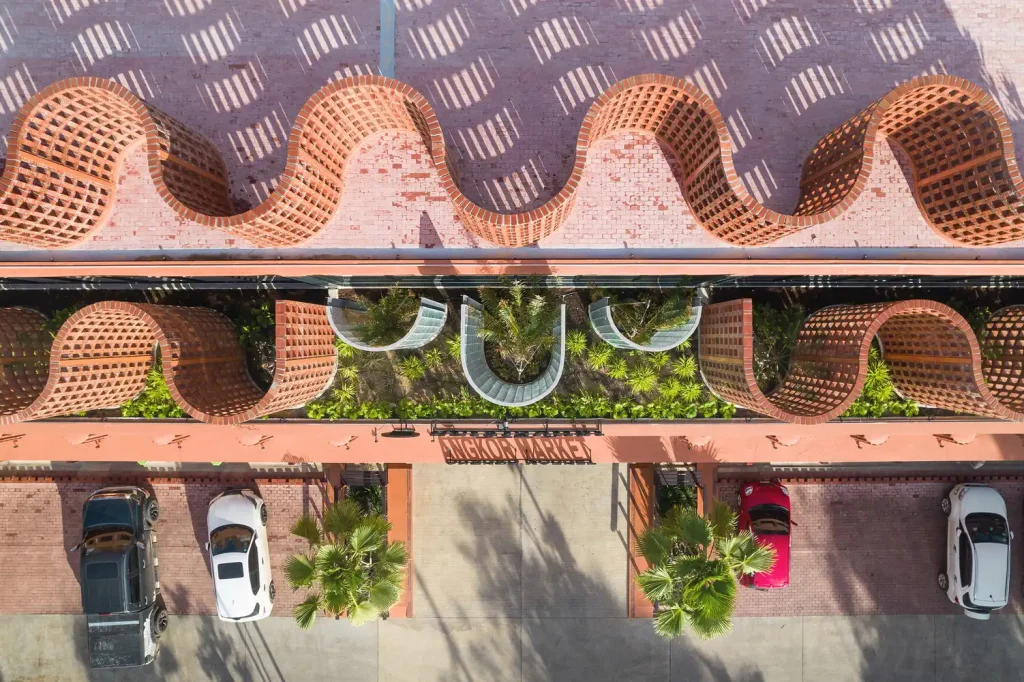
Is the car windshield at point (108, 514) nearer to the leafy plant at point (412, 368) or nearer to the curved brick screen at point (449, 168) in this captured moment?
the curved brick screen at point (449, 168)

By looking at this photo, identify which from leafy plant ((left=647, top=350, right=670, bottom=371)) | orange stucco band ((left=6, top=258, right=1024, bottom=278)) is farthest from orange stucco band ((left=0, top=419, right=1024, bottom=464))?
orange stucco band ((left=6, top=258, right=1024, bottom=278))

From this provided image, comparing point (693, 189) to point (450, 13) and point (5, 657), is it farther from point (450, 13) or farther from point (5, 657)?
point (5, 657)

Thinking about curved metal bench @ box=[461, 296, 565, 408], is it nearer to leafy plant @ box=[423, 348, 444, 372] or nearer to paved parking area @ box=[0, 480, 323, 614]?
leafy plant @ box=[423, 348, 444, 372]

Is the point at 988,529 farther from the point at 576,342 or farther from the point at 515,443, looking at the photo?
the point at 515,443

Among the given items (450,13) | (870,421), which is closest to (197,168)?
(450,13)

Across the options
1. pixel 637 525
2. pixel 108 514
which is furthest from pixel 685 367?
pixel 108 514

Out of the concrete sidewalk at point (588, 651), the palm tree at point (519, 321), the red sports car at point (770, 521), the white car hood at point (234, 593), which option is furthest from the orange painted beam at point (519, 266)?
the concrete sidewalk at point (588, 651)
